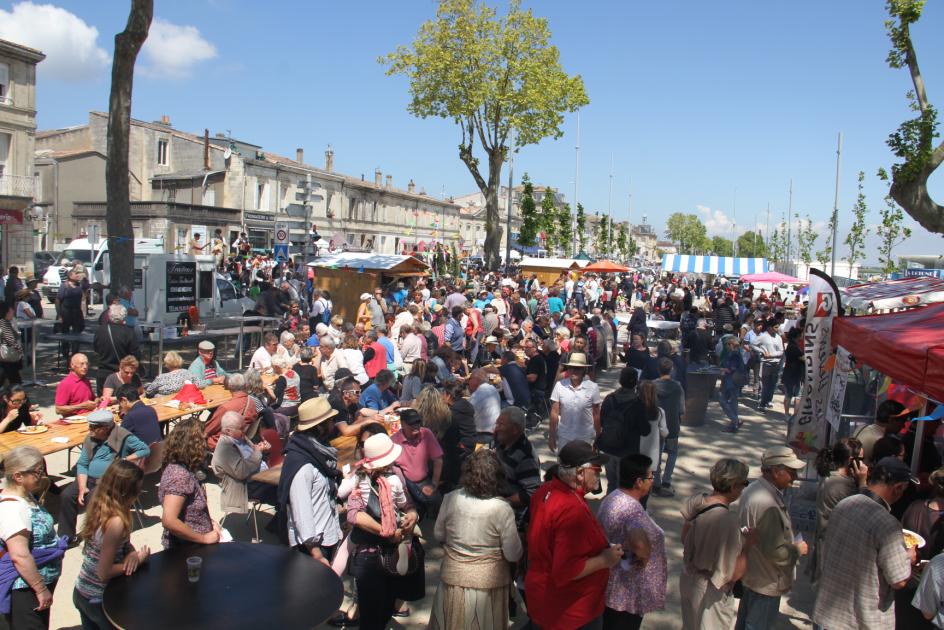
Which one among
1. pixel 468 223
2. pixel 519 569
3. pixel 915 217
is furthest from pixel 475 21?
pixel 468 223

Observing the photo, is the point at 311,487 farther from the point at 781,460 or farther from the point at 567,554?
the point at 781,460

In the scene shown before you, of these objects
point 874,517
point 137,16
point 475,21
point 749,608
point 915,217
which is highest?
point 475,21

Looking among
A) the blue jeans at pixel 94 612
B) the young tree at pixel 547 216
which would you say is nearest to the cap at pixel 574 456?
the blue jeans at pixel 94 612

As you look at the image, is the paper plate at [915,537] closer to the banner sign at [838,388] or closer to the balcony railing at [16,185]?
the banner sign at [838,388]

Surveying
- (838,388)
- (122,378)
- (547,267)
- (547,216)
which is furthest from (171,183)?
(838,388)

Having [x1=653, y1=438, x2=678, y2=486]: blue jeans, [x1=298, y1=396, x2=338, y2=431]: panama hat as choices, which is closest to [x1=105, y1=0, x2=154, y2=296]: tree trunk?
[x1=298, y1=396, x2=338, y2=431]: panama hat

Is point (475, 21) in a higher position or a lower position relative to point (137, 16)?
higher

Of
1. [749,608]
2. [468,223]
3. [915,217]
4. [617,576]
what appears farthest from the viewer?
[468,223]

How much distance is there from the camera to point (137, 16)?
13031mm

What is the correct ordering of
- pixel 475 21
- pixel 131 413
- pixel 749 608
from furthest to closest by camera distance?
pixel 475 21
pixel 131 413
pixel 749 608

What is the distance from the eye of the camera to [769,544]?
163 inches

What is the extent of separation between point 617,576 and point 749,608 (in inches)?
39.7

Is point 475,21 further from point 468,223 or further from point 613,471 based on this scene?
point 468,223

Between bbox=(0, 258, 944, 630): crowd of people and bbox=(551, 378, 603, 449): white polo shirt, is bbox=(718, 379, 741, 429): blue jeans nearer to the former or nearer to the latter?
bbox=(0, 258, 944, 630): crowd of people
